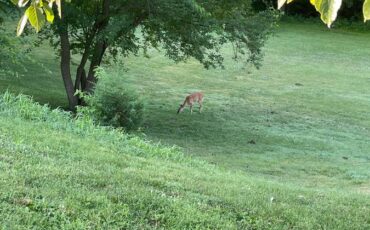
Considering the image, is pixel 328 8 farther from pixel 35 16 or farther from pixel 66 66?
pixel 66 66

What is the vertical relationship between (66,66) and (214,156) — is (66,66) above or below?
above

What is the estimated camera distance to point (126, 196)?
4602mm

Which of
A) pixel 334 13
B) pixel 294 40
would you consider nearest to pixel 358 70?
pixel 294 40

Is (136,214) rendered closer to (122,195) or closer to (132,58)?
(122,195)

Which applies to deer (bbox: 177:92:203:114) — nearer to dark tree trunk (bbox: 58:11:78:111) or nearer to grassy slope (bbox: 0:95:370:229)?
dark tree trunk (bbox: 58:11:78:111)

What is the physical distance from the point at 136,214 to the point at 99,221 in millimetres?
369

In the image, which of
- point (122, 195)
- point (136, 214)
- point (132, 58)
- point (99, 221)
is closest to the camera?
point (99, 221)

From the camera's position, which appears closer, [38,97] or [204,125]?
[204,125]

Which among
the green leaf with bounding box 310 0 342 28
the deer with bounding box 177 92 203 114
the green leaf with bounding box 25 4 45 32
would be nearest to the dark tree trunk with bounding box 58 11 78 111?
the deer with bounding box 177 92 203 114

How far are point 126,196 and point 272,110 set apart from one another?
15.7 meters

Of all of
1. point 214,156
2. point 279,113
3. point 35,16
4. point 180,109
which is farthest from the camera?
point 279,113

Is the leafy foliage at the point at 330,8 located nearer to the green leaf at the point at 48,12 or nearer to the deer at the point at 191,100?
the green leaf at the point at 48,12

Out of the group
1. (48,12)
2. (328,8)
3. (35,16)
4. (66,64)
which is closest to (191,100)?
(66,64)

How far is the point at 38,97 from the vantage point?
18.2m
